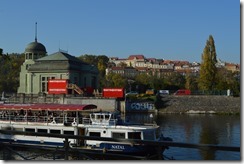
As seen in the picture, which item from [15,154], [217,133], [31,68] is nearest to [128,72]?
[31,68]

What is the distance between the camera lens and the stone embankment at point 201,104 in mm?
57875

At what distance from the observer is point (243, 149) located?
15.5 feet

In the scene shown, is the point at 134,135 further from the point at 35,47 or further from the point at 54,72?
the point at 35,47

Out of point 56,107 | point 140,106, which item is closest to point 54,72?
point 140,106

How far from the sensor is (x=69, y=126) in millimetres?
23250

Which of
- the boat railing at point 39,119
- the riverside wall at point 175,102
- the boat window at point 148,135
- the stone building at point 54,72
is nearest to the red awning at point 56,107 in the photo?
the boat railing at point 39,119

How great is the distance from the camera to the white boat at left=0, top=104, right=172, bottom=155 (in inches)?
849

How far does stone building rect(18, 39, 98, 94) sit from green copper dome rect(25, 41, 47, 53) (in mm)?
3228

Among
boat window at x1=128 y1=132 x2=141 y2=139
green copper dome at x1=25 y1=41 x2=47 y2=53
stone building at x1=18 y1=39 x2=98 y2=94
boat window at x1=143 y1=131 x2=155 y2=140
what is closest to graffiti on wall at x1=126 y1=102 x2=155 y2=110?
stone building at x1=18 y1=39 x2=98 y2=94

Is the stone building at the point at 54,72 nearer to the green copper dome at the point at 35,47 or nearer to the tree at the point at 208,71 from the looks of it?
the green copper dome at the point at 35,47

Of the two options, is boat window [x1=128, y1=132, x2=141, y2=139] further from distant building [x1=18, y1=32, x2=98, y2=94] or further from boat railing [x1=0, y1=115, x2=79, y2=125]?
distant building [x1=18, y1=32, x2=98, y2=94]

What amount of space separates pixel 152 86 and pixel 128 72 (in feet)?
208

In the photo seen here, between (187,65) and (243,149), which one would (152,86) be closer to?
(243,149)

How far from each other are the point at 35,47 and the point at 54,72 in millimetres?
10883
